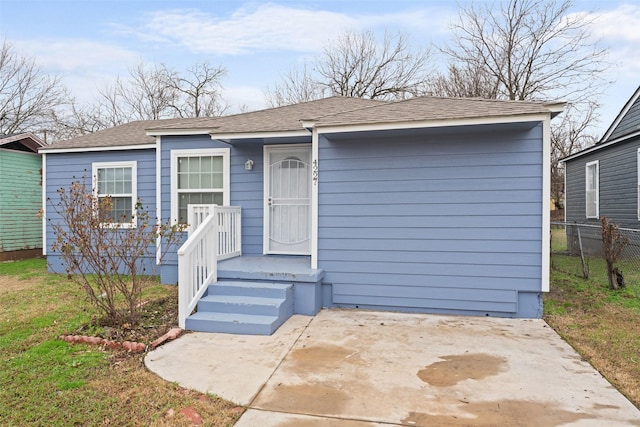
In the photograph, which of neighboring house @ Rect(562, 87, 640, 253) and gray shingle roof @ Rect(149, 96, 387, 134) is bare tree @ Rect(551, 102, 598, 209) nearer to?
neighboring house @ Rect(562, 87, 640, 253)

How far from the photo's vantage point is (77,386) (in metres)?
2.90

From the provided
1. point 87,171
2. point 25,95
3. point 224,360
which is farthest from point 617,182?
point 25,95

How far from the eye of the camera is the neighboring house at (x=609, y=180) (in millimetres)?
9273

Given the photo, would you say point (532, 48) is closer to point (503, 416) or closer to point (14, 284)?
point (503, 416)

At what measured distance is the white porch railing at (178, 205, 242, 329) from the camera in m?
4.43

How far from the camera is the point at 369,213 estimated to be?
5.29 meters

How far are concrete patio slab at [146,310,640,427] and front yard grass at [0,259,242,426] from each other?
204mm

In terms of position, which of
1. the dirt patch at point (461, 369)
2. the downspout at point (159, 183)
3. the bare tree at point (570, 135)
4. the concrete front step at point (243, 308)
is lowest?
the dirt patch at point (461, 369)

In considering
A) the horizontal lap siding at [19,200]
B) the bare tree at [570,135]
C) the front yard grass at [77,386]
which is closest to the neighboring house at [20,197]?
the horizontal lap siding at [19,200]

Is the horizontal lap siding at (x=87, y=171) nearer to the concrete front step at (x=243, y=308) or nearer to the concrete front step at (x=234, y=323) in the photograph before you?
the concrete front step at (x=243, y=308)

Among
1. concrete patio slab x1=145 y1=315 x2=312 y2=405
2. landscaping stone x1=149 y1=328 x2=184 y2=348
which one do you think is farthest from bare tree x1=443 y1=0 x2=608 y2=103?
landscaping stone x1=149 y1=328 x2=184 y2=348

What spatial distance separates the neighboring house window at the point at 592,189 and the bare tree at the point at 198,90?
1780 cm

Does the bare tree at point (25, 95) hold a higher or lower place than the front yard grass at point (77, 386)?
higher

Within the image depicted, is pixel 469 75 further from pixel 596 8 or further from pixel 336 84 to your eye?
pixel 336 84
